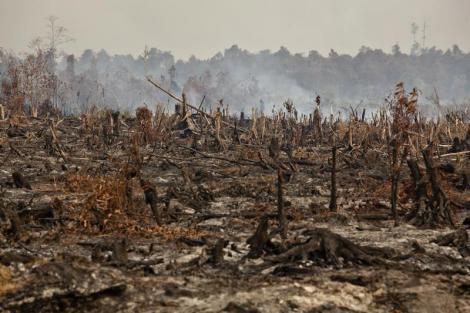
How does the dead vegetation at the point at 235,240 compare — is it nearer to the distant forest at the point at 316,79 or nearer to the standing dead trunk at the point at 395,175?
the standing dead trunk at the point at 395,175

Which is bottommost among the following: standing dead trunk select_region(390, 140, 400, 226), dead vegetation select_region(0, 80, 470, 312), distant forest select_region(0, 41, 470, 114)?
dead vegetation select_region(0, 80, 470, 312)

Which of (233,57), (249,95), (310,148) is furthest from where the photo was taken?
(233,57)

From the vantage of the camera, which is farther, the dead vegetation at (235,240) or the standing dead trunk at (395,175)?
the standing dead trunk at (395,175)

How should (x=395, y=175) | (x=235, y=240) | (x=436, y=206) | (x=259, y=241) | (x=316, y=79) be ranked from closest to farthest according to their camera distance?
(x=259, y=241) < (x=235, y=240) < (x=436, y=206) < (x=395, y=175) < (x=316, y=79)

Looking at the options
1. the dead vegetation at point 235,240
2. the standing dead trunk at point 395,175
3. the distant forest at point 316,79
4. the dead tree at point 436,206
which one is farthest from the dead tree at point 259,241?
the distant forest at point 316,79

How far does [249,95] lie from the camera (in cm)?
8338

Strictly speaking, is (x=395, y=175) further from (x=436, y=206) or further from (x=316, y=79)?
(x=316, y=79)

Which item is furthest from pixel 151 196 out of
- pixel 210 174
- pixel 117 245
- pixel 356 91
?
pixel 356 91

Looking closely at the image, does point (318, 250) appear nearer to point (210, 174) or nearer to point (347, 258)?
point (347, 258)

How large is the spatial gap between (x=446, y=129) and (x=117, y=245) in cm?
1647

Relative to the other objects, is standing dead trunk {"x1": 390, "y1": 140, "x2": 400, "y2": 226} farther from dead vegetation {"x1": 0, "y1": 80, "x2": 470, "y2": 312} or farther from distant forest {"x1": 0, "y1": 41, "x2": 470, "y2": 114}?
distant forest {"x1": 0, "y1": 41, "x2": 470, "y2": 114}

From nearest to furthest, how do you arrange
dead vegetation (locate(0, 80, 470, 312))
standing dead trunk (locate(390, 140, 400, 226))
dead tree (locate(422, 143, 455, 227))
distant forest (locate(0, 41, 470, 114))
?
dead vegetation (locate(0, 80, 470, 312))
dead tree (locate(422, 143, 455, 227))
standing dead trunk (locate(390, 140, 400, 226))
distant forest (locate(0, 41, 470, 114))

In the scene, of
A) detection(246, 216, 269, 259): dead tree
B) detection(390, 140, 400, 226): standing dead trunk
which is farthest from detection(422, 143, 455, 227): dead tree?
detection(246, 216, 269, 259): dead tree

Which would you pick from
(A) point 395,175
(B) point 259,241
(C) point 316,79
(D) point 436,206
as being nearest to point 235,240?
(B) point 259,241
